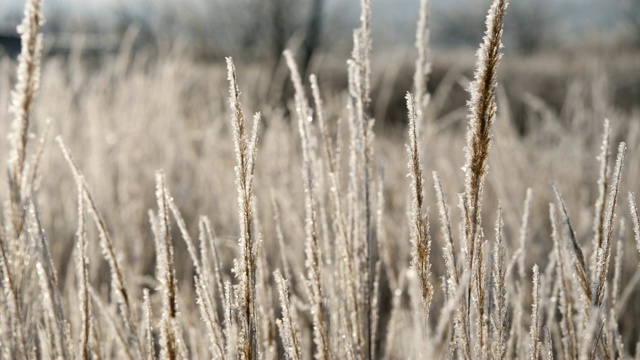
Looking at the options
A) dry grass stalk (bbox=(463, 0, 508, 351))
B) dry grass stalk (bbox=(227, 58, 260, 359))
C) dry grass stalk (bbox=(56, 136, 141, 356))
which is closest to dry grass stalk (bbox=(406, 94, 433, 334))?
dry grass stalk (bbox=(463, 0, 508, 351))

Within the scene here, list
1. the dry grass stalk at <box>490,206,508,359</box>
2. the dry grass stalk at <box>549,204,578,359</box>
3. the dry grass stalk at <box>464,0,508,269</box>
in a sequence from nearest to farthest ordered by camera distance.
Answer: the dry grass stalk at <box>464,0,508,269</box>
the dry grass stalk at <box>490,206,508,359</box>
the dry grass stalk at <box>549,204,578,359</box>

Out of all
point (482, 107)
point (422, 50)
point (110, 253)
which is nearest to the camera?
point (482, 107)

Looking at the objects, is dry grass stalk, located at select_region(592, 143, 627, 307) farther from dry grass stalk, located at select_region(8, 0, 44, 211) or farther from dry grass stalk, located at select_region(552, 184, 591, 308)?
dry grass stalk, located at select_region(8, 0, 44, 211)

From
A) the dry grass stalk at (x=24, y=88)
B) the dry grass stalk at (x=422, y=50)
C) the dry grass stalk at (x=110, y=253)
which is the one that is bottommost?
the dry grass stalk at (x=110, y=253)

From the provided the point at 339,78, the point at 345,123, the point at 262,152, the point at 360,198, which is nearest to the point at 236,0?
the point at 339,78

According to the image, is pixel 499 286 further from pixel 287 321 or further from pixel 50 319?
pixel 50 319

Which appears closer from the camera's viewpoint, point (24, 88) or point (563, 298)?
point (24, 88)

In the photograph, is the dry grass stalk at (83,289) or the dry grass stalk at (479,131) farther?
the dry grass stalk at (83,289)

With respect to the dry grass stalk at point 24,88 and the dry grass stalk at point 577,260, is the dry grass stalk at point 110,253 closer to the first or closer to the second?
the dry grass stalk at point 24,88

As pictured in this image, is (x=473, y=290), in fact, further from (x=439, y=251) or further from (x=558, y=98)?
(x=558, y=98)

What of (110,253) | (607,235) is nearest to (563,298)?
(607,235)

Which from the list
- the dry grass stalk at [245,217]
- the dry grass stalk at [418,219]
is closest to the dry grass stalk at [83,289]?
the dry grass stalk at [245,217]

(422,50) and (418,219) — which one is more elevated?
(422,50)

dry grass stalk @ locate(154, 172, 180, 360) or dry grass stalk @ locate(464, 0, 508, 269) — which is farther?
dry grass stalk @ locate(154, 172, 180, 360)
